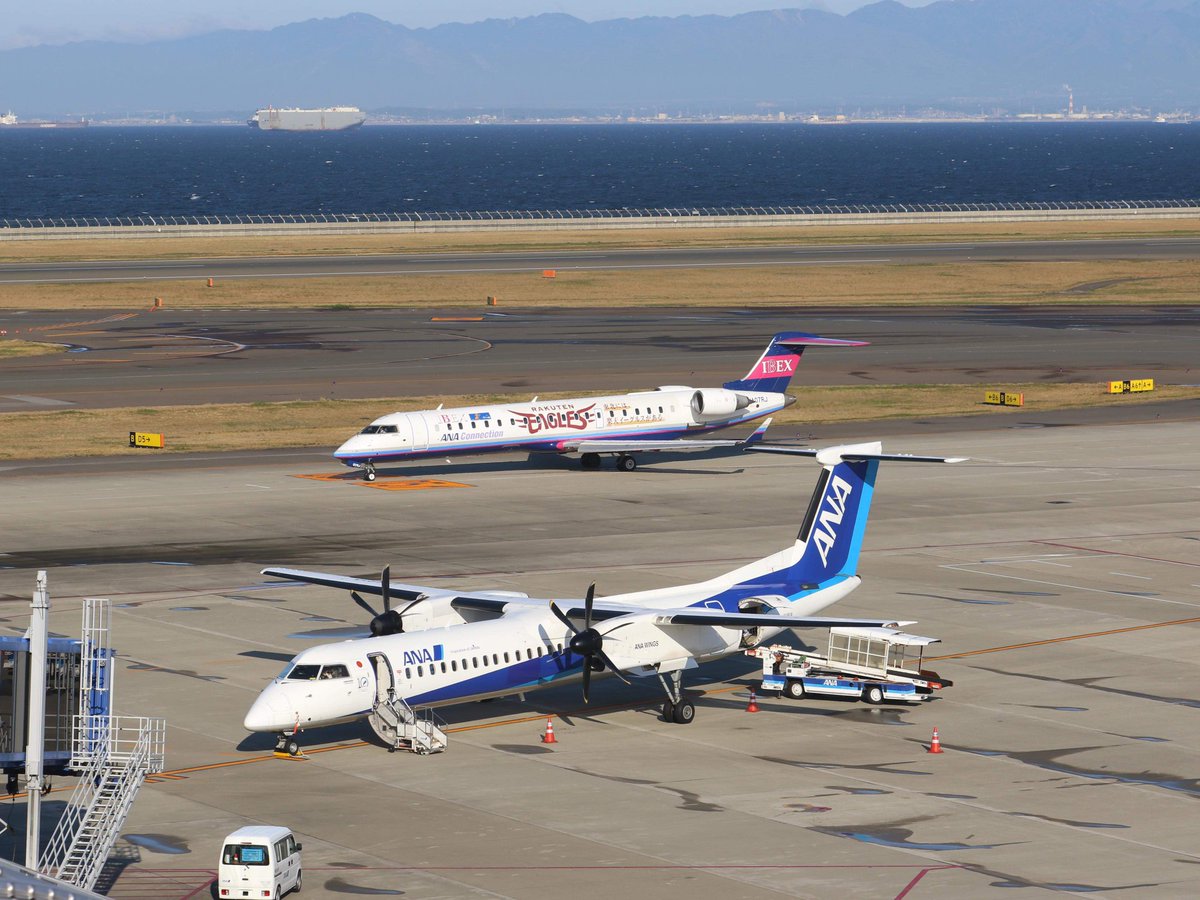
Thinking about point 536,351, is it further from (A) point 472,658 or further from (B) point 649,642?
(A) point 472,658

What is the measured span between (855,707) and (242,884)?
63.6 ft

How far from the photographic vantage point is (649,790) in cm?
3575

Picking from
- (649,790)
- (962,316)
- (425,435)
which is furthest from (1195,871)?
(962,316)

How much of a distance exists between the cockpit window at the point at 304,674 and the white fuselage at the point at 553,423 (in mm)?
36168

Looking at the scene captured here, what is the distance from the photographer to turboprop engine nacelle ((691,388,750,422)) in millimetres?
78938

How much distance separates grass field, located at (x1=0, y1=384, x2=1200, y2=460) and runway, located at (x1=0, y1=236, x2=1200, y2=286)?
2245 inches

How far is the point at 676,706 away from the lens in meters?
41.2

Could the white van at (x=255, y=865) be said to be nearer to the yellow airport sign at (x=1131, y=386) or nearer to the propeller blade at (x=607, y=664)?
the propeller blade at (x=607, y=664)

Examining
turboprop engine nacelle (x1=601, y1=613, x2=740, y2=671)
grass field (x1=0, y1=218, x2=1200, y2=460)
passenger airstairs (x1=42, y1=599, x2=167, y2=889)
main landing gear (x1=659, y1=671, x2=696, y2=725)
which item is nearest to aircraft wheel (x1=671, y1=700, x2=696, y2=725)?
main landing gear (x1=659, y1=671, x2=696, y2=725)

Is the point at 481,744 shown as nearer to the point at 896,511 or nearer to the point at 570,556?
the point at 570,556

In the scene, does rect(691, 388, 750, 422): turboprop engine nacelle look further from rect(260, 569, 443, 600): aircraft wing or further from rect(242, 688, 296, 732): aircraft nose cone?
rect(242, 688, 296, 732): aircraft nose cone

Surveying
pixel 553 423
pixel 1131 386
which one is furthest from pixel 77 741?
pixel 1131 386

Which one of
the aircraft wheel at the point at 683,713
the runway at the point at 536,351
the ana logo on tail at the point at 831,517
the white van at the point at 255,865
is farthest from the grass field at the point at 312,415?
the white van at the point at 255,865

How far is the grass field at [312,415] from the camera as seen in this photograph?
3273 inches
